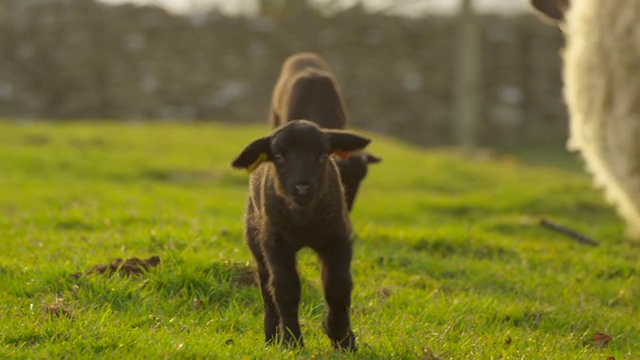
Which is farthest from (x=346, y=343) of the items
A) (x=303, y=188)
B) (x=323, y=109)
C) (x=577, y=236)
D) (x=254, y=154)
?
(x=577, y=236)

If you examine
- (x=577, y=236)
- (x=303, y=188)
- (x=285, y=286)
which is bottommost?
(x=577, y=236)

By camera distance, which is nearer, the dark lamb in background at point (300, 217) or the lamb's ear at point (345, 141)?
the dark lamb in background at point (300, 217)

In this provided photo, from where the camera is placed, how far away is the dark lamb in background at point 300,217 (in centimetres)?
399

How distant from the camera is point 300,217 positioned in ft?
13.6

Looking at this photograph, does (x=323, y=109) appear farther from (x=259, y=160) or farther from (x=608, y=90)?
(x=608, y=90)

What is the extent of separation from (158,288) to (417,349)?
5.39 ft

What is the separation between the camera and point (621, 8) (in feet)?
21.9

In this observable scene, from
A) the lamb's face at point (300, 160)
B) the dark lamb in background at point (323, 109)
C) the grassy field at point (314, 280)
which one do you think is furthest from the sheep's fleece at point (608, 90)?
the lamb's face at point (300, 160)

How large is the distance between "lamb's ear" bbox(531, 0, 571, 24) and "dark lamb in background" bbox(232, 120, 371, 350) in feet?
12.5

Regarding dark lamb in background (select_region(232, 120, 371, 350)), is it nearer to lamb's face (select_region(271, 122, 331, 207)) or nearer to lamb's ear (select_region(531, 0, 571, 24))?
lamb's face (select_region(271, 122, 331, 207))

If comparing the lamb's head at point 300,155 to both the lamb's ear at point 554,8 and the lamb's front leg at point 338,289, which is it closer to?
the lamb's front leg at point 338,289

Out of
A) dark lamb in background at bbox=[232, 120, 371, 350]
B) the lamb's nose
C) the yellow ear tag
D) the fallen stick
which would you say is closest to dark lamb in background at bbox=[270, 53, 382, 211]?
dark lamb in background at bbox=[232, 120, 371, 350]

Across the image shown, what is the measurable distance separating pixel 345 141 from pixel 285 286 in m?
0.73

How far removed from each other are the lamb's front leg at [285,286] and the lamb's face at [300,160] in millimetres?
363
